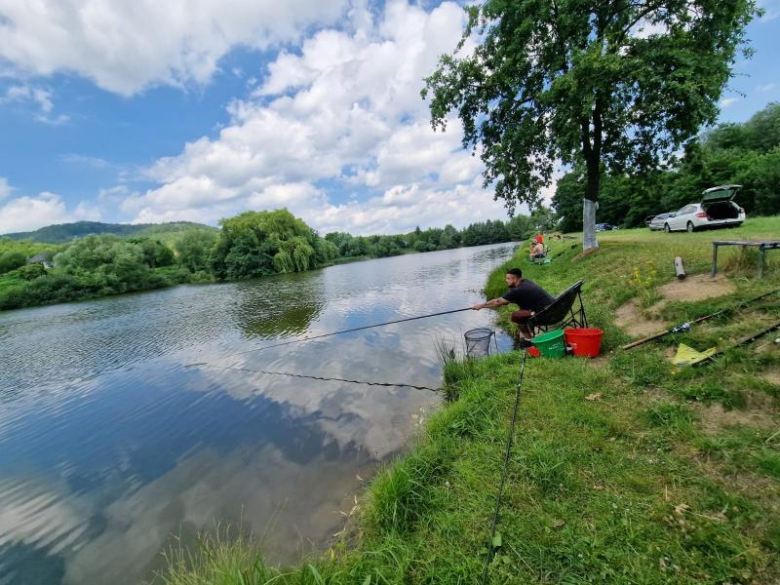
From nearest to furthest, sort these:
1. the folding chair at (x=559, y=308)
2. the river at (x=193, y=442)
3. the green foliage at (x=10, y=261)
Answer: the river at (x=193, y=442)
the folding chair at (x=559, y=308)
the green foliage at (x=10, y=261)

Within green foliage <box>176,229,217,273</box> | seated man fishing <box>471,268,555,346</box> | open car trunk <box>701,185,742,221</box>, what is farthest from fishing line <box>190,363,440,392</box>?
green foliage <box>176,229,217,273</box>

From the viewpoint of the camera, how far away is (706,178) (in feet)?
60.1

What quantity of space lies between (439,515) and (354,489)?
1.81m

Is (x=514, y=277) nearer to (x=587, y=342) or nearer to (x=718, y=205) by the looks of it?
(x=587, y=342)

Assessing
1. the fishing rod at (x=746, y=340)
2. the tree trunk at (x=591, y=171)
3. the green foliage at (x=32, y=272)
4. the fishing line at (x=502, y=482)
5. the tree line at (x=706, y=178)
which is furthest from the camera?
the green foliage at (x=32, y=272)

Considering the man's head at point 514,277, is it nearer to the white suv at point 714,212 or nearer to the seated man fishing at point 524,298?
the seated man fishing at point 524,298

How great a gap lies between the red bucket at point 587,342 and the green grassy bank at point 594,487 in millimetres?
499

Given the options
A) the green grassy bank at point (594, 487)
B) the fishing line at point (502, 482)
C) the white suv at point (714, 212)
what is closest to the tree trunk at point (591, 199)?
the white suv at point (714, 212)

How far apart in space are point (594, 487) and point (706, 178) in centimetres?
2399

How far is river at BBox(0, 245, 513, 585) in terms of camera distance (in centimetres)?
416

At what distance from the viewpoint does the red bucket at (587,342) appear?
558 cm

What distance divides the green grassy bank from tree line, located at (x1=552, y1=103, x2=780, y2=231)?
11982mm

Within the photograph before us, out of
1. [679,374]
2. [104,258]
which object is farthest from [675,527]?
[104,258]

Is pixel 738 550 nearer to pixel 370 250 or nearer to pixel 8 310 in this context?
pixel 8 310
